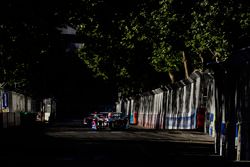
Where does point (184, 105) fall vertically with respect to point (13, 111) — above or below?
above

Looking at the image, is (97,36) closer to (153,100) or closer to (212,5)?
(153,100)

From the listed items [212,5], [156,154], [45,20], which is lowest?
[156,154]

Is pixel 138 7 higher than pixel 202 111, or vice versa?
pixel 138 7

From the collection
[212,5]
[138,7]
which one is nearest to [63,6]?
[212,5]

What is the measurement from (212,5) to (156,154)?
439 inches

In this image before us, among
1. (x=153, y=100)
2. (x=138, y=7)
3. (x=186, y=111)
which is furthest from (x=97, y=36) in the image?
(x=138, y=7)

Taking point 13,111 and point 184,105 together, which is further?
point 13,111

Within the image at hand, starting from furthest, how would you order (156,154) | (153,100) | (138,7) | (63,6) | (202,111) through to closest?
(153,100), (202,111), (138,7), (156,154), (63,6)

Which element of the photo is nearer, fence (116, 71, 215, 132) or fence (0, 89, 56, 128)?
fence (116, 71, 215, 132)

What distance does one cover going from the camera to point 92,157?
65.7 feet

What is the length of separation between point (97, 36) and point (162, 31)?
20487 mm

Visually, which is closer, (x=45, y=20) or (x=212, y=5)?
(x=45, y=20)

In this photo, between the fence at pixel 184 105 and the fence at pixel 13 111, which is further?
the fence at pixel 13 111

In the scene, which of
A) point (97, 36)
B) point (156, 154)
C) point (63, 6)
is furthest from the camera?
point (97, 36)
